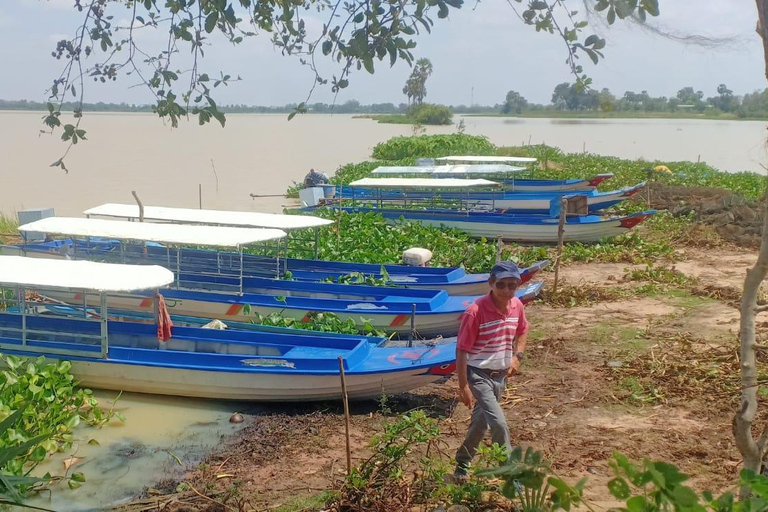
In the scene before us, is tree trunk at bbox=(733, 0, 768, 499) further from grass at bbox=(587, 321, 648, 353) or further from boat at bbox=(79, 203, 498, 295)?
boat at bbox=(79, 203, 498, 295)

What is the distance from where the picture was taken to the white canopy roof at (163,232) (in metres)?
7.88

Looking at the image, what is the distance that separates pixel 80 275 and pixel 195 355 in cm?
126

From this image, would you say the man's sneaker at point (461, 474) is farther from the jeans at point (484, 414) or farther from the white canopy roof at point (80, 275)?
the white canopy roof at point (80, 275)

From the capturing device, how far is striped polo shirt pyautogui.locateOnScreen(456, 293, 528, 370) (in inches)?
180

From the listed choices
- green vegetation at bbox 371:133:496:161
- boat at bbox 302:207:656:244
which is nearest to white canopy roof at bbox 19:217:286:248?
boat at bbox 302:207:656:244

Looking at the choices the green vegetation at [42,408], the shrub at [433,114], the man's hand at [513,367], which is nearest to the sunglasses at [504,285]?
the man's hand at [513,367]

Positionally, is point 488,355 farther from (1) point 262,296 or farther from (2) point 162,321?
(1) point 262,296

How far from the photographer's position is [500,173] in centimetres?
1948

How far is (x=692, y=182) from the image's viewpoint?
2164 cm

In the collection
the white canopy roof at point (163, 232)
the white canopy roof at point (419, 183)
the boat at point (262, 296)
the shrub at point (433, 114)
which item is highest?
the shrub at point (433, 114)

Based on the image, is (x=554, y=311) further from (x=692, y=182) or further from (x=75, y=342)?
(x=692, y=182)

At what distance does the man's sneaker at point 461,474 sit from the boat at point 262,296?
10.5ft

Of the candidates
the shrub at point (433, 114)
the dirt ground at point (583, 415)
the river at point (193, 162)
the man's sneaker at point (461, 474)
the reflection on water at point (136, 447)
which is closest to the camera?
the man's sneaker at point (461, 474)

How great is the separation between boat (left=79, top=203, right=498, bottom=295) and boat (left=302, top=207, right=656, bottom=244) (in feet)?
14.1
